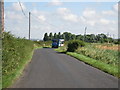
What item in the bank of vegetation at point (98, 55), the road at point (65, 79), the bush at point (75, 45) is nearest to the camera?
the road at point (65, 79)

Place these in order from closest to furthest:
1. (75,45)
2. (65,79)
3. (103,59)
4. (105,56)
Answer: (65,79) → (103,59) → (105,56) → (75,45)

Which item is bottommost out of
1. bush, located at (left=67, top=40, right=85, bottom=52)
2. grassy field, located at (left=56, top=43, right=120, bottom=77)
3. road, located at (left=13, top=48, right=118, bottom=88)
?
road, located at (left=13, top=48, right=118, bottom=88)

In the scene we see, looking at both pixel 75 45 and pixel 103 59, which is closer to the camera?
pixel 103 59

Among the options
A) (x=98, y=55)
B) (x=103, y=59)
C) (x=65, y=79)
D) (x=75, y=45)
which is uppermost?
(x=75, y=45)

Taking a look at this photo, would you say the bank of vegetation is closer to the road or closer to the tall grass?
the tall grass

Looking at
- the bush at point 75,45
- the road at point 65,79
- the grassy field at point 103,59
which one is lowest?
the road at point 65,79

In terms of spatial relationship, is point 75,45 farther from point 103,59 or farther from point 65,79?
point 65,79

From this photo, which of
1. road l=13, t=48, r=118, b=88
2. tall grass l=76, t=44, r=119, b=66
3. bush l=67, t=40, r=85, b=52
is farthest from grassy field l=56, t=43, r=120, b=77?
bush l=67, t=40, r=85, b=52

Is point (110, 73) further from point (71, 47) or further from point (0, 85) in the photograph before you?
point (71, 47)

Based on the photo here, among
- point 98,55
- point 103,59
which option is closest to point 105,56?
point 103,59

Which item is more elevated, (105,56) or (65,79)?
(105,56)

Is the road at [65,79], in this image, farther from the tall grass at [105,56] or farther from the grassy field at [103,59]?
the tall grass at [105,56]

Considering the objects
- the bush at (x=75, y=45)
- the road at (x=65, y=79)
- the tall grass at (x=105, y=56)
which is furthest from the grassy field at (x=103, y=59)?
the bush at (x=75, y=45)

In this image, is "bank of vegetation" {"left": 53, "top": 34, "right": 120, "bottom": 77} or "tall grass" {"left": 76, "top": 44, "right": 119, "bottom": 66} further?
"tall grass" {"left": 76, "top": 44, "right": 119, "bottom": 66}
